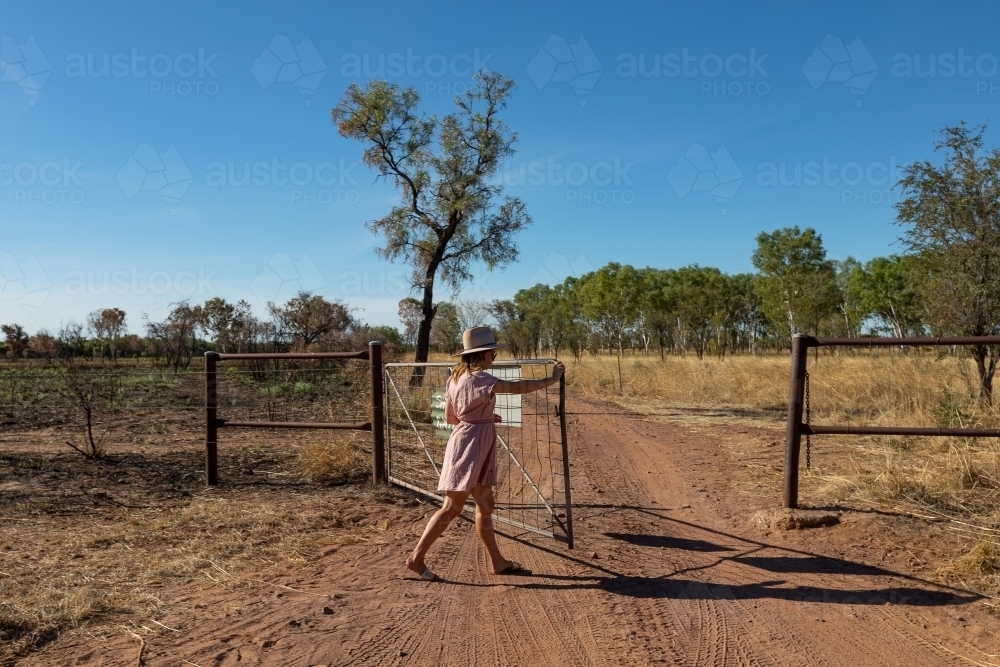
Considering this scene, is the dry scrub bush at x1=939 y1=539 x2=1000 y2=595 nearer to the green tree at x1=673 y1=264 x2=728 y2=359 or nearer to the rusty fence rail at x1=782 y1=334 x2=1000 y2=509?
the rusty fence rail at x1=782 y1=334 x2=1000 y2=509

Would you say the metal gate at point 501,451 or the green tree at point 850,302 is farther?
the green tree at point 850,302

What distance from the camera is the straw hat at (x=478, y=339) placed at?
4715mm

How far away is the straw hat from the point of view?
471 centimetres

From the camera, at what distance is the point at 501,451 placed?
10305 millimetres

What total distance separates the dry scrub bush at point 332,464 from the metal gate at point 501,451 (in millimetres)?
442

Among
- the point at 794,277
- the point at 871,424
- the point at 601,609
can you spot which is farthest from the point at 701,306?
the point at 601,609

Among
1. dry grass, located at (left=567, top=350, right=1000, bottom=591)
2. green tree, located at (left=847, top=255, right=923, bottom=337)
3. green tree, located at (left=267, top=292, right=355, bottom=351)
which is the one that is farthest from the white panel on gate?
green tree, located at (left=847, top=255, right=923, bottom=337)

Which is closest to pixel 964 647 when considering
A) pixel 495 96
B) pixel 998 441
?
pixel 998 441

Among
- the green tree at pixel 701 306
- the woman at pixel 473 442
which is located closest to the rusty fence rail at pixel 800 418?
the woman at pixel 473 442

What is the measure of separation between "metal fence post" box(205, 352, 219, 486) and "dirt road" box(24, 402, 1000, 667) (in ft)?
8.70

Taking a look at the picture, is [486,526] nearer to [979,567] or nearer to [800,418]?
[800,418]

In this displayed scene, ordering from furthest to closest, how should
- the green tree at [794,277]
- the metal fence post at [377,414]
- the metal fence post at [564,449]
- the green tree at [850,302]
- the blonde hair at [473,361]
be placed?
the green tree at [850,302] → the green tree at [794,277] → the metal fence post at [377,414] → the metal fence post at [564,449] → the blonde hair at [473,361]

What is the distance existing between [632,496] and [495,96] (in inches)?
586

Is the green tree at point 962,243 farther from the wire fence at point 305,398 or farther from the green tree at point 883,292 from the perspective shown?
the green tree at point 883,292
